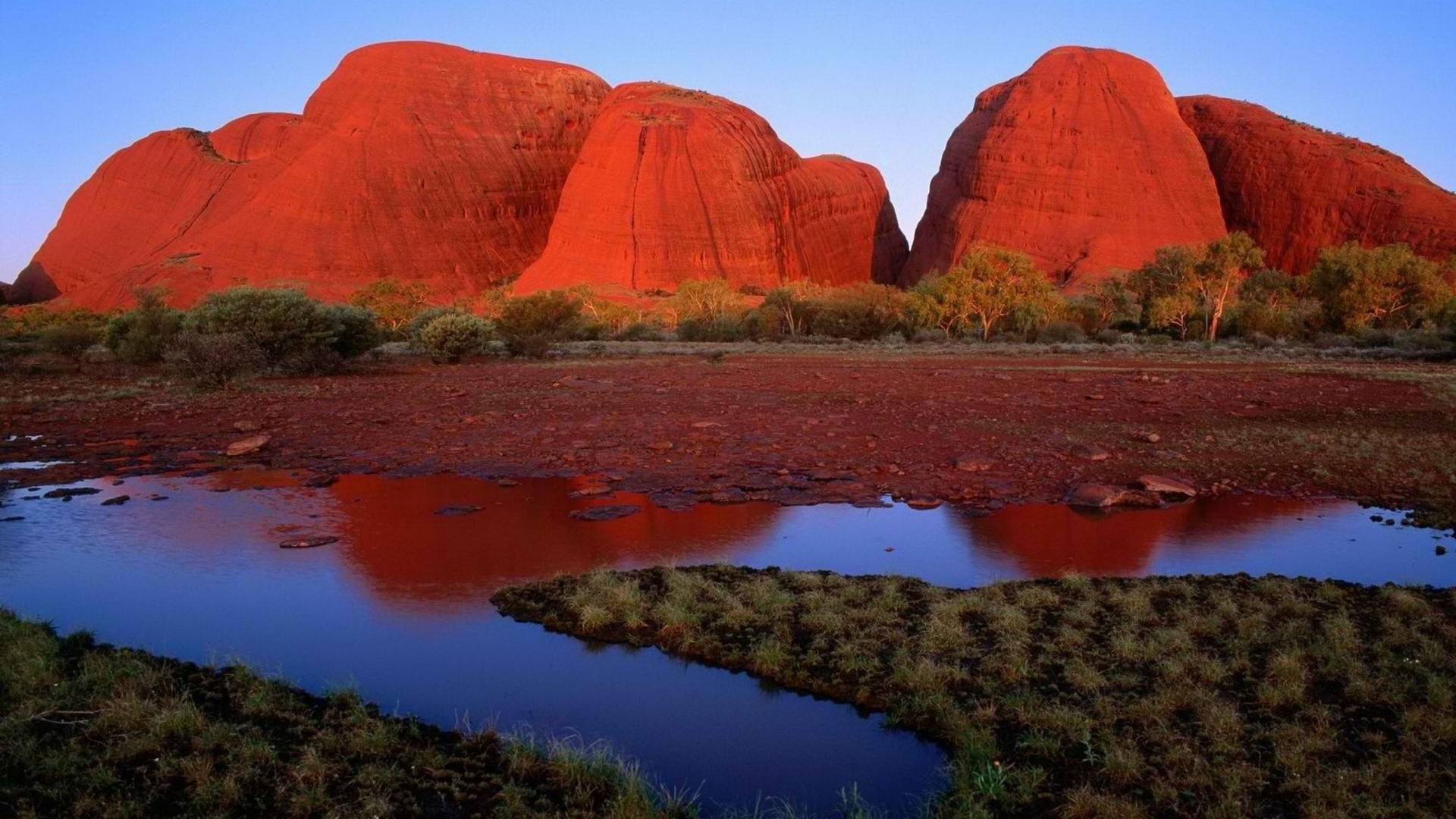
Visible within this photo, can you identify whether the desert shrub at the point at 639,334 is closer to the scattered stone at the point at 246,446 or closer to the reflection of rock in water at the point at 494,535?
the scattered stone at the point at 246,446

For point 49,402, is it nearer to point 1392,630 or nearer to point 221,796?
point 221,796

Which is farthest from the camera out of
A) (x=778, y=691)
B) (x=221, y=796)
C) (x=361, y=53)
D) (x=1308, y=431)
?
(x=361, y=53)

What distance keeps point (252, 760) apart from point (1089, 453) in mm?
11008

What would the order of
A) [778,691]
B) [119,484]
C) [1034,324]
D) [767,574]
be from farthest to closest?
[1034,324] < [119,484] < [767,574] < [778,691]

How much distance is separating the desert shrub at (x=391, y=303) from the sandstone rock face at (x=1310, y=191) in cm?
6090

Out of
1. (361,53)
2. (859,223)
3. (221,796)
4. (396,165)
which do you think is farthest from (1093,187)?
(221,796)

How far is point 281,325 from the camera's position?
23.4m

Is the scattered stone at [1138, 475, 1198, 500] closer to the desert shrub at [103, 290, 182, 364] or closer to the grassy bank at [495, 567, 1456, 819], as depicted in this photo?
the grassy bank at [495, 567, 1456, 819]

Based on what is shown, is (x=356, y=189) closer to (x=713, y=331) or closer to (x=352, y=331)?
(x=713, y=331)

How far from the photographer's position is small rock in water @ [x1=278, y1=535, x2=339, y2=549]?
873 centimetres

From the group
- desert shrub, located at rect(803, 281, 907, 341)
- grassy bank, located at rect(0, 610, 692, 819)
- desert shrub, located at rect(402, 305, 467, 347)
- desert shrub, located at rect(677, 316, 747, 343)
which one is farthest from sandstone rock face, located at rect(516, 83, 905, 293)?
grassy bank, located at rect(0, 610, 692, 819)

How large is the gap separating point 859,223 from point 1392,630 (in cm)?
→ 7274

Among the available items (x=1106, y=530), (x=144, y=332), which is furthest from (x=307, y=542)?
(x=144, y=332)

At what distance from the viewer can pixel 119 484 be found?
11367 mm
